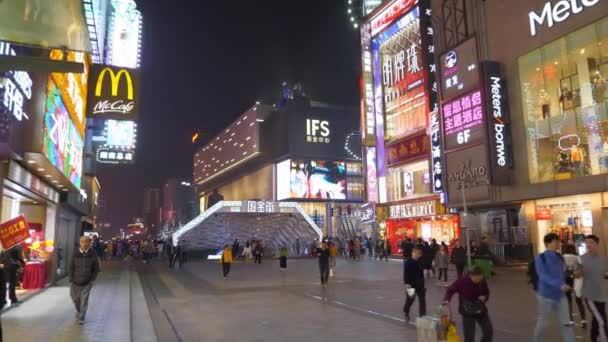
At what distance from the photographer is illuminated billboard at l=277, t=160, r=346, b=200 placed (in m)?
73.8

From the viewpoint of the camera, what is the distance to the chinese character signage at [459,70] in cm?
2732

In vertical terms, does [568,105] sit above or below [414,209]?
above

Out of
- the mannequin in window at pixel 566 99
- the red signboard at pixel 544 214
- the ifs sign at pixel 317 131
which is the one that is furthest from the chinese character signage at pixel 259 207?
the ifs sign at pixel 317 131

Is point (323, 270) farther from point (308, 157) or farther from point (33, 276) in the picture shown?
point (308, 157)

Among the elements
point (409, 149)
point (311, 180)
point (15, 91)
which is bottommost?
point (15, 91)

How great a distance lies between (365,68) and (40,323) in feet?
121

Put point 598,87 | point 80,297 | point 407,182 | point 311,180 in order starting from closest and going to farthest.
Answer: point 80,297 < point 598,87 < point 407,182 < point 311,180

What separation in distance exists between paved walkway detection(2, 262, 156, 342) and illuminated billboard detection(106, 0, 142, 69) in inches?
526

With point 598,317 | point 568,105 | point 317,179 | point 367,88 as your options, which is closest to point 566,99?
point 568,105

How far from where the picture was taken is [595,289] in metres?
6.70

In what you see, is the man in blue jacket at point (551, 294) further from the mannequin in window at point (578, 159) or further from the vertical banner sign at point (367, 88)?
the vertical banner sign at point (367, 88)

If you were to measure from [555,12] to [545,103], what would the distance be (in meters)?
4.39

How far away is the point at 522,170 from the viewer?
81.0 ft

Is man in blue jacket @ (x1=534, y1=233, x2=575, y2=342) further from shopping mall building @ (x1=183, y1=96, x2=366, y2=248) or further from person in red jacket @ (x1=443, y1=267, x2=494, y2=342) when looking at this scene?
shopping mall building @ (x1=183, y1=96, x2=366, y2=248)
